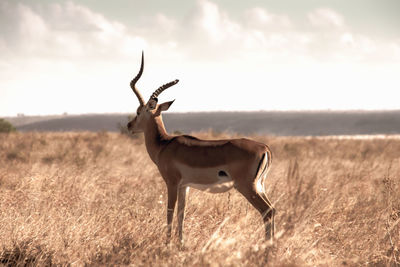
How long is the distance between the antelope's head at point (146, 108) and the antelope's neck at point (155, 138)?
0.11m

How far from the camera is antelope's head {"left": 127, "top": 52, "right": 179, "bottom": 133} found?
6.11m

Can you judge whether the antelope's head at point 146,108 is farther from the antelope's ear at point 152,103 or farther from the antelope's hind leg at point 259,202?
the antelope's hind leg at point 259,202

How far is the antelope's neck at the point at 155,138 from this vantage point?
594cm

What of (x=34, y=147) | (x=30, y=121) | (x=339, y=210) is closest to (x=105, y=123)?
(x=30, y=121)

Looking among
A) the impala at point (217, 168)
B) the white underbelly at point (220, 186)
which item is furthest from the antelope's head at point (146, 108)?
the white underbelly at point (220, 186)

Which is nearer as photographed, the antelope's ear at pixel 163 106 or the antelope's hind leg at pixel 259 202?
the antelope's hind leg at pixel 259 202

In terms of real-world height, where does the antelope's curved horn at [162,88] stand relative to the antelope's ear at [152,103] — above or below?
above

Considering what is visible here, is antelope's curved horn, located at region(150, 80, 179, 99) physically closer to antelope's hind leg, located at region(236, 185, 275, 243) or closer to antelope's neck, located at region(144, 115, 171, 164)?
antelope's neck, located at region(144, 115, 171, 164)

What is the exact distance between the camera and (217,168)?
16.5 ft

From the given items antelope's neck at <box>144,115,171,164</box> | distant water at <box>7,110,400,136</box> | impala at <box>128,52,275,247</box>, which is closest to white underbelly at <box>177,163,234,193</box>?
impala at <box>128,52,275,247</box>

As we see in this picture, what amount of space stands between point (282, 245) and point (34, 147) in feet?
43.7

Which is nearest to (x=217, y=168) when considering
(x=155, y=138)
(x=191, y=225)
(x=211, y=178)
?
(x=211, y=178)

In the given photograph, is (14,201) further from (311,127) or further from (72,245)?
(311,127)

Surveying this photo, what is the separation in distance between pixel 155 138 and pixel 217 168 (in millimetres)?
1426
